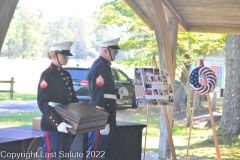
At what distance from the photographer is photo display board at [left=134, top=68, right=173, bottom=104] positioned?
202 inches

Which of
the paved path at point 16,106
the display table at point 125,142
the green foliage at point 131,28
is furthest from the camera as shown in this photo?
the paved path at point 16,106

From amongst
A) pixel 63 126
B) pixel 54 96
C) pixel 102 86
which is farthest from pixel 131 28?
pixel 63 126

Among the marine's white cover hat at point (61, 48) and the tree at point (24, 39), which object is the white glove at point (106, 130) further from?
the tree at point (24, 39)

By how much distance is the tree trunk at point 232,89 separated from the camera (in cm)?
890

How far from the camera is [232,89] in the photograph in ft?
29.5

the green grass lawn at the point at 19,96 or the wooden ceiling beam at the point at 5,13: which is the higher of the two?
the wooden ceiling beam at the point at 5,13

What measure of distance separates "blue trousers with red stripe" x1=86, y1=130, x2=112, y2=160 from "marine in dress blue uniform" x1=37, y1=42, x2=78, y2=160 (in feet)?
1.77

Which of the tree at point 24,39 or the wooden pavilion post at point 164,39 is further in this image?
the tree at point 24,39

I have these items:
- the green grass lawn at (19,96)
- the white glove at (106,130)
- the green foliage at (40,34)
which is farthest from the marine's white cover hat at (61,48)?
the green foliage at (40,34)

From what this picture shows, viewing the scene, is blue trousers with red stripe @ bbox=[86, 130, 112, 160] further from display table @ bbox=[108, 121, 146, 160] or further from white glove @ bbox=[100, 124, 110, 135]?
display table @ bbox=[108, 121, 146, 160]

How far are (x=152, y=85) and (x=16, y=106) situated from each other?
7821mm

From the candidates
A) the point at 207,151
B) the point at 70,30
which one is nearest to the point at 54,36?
the point at 70,30

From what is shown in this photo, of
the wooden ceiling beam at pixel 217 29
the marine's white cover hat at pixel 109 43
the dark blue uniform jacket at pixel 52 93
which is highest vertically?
the wooden ceiling beam at pixel 217 29

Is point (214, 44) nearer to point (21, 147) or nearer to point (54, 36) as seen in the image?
point (21, 147)
